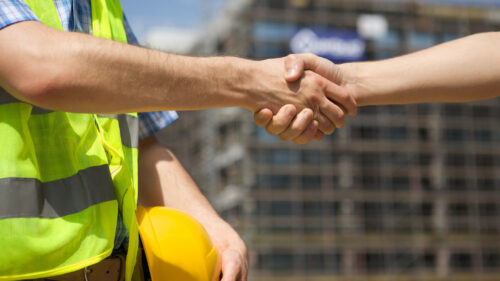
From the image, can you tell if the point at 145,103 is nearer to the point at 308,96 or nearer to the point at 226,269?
the point at 226,269

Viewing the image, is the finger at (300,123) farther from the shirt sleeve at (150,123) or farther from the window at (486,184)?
the window at (486,184)

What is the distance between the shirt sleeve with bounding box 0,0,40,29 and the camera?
159cm

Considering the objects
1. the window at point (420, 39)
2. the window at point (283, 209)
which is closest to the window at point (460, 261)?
the window at point (283, 209)

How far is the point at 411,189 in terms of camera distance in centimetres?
5766

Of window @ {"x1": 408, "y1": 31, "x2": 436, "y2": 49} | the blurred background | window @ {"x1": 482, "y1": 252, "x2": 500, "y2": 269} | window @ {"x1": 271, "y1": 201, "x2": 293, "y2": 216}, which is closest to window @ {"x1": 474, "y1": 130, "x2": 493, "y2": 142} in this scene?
the blurred background

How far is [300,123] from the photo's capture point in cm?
243

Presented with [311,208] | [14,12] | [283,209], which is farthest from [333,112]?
[311,208]

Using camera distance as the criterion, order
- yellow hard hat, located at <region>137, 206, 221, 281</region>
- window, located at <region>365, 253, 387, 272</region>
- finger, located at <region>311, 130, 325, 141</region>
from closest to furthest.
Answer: yellow hard hat, located at <region>137, 206, 221, 281</region>
finger, located at <region>311, 130, 325, 141</region>
window, located at <region>365, 253, 387, 272</region>

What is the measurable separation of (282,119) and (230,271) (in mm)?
622

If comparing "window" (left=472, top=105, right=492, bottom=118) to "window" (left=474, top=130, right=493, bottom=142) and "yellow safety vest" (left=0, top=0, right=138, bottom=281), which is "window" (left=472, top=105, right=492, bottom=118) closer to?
"window" (left=474, top=130, right=493, bottom=142)

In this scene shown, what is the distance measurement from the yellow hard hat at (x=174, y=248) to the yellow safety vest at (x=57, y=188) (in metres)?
0.07

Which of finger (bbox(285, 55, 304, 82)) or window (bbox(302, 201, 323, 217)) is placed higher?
finger (bbox(285, 55, 304, 82))

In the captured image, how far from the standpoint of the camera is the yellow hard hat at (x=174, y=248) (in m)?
1.83

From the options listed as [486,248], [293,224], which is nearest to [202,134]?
[293,224]
